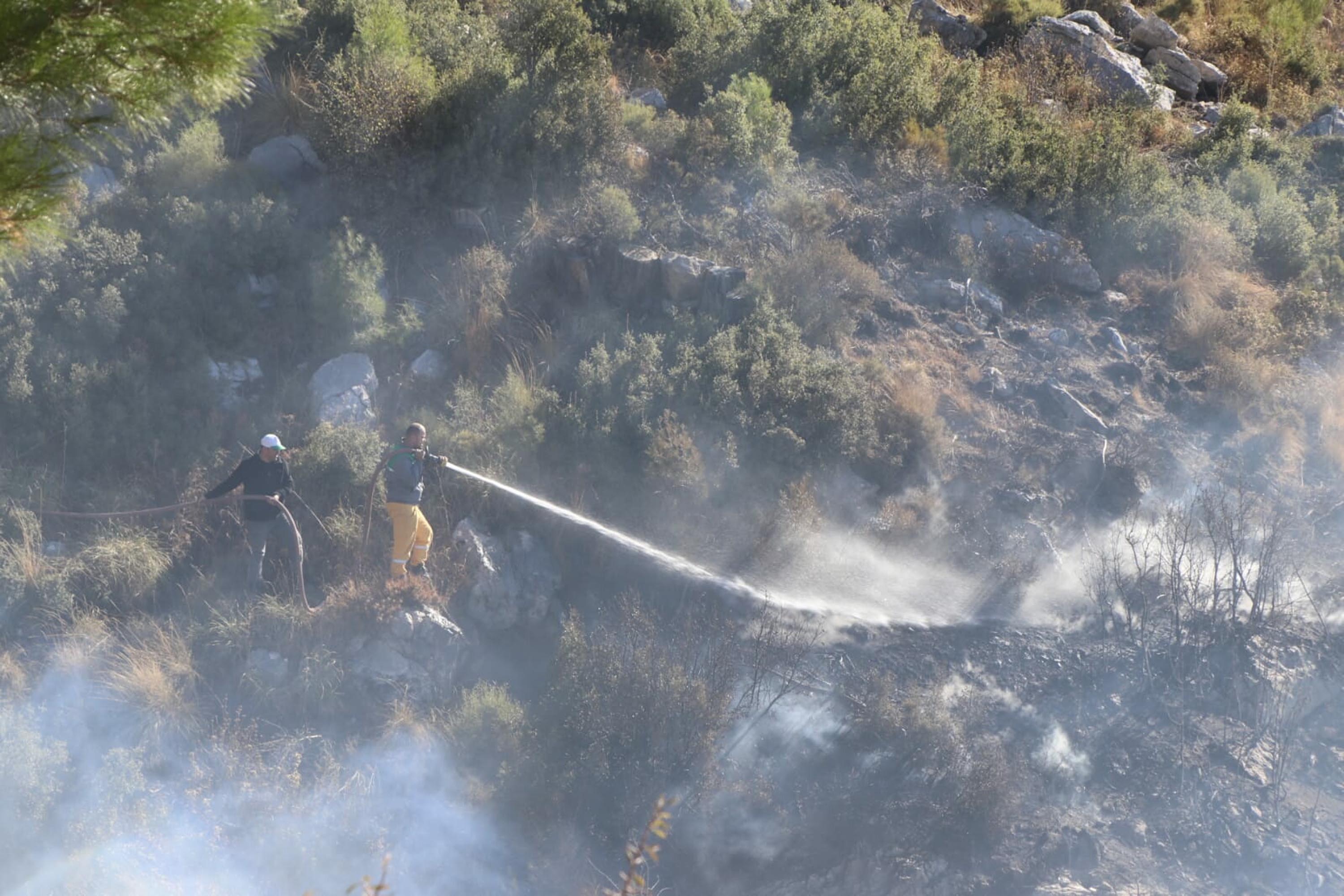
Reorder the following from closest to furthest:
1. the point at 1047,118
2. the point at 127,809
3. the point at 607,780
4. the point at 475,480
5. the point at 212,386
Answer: the point at 127,809 → the point at 607,780 → the point at 475,480 → the point at 212,386 → the point at 1047,118

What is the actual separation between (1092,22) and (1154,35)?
1366 mm

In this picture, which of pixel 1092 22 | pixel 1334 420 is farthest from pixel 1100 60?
pixel 1334 420

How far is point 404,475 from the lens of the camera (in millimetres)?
9383

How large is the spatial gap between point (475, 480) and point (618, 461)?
1604mm

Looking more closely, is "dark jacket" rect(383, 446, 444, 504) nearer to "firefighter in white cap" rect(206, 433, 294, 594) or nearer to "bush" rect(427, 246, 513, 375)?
"firefighter in white cap" rect(206, 433, 294, 594)

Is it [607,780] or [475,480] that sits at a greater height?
[475,480]

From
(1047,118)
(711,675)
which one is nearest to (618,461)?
(711,675)

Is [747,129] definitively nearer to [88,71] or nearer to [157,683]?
[157,683]

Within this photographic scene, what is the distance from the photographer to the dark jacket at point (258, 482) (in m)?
9.45

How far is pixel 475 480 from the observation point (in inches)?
413

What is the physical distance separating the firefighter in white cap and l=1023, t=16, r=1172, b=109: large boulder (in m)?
14.9

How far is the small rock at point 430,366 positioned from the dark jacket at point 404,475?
242 cm

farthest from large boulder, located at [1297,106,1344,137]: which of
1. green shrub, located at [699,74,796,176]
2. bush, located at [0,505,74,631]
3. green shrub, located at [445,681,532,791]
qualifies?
bush, located at [0,505,74,631]

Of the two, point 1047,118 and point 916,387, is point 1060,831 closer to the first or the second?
point 916,387
